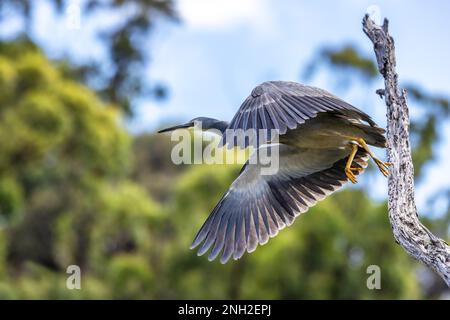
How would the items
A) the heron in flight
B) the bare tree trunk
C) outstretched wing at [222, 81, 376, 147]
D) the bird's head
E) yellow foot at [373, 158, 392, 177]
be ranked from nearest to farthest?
the bare tree trunk < yellow foot at [373, 158, 392, 177] < outstretched wing at [222, 81, 376, 147] < the heron in flight < the bird's head

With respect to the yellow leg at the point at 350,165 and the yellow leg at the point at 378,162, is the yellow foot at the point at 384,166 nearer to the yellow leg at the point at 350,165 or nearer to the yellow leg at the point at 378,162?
the yellow leg at the point at 378,162

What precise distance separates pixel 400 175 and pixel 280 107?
1.26 meters

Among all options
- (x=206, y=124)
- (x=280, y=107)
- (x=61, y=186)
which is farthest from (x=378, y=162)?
(x=61, y=186)

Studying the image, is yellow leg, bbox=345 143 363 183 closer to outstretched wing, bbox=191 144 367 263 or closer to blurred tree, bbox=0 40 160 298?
outstretched wing, bbox=191 144 367 263

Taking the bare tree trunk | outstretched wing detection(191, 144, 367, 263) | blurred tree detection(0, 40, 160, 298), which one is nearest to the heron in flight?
outstretched wing detection(191, 144, 367, 263)

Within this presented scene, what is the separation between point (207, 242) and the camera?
958cm

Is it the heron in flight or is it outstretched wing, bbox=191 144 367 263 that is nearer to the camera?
the heron in flight

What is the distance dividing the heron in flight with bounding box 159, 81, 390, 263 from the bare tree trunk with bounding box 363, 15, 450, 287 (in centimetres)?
57

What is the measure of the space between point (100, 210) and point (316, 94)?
65.1 feet

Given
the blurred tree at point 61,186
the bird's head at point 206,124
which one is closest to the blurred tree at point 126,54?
the blurred tree at point 61,186

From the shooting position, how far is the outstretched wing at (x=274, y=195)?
977cm

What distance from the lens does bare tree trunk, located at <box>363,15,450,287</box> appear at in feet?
24.8

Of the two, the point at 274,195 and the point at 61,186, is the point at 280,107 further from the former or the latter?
the point at 61,186
